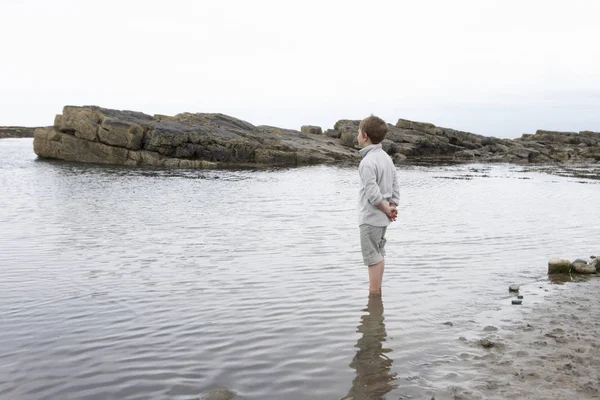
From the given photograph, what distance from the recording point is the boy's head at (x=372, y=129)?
7.19 m

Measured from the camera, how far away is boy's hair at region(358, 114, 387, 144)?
7.19 metres

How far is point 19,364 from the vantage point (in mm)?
5227

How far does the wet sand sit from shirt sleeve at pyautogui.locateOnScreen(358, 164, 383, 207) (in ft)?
7.11

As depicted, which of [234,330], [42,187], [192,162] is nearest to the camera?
[234,330]


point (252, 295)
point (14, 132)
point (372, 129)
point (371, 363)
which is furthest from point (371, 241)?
point (14, 132)

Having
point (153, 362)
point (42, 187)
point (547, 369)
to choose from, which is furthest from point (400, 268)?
point (42, 187)

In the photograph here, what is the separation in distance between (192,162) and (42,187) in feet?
63.4

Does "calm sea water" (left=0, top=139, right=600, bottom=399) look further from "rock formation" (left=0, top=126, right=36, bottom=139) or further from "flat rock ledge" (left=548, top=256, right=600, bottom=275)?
"rock formation" (left=0, top=126, right=36, bottom=139)

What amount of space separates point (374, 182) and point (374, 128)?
2.50ft

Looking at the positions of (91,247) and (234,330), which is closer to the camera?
(234,330)

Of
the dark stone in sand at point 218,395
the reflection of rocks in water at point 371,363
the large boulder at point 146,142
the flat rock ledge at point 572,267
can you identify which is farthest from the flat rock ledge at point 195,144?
the dark stone in sand at point 218,395

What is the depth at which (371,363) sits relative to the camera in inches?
206

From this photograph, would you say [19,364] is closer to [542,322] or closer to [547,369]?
[547,369]

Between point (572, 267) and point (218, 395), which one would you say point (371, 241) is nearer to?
point (218, 395)
